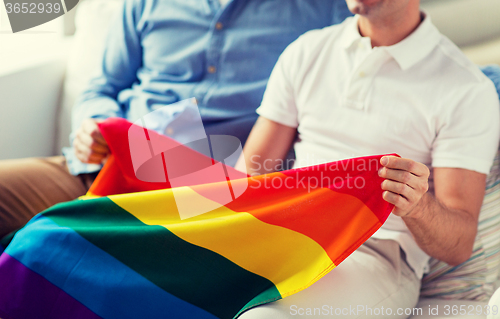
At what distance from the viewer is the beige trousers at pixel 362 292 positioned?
26.4 inches

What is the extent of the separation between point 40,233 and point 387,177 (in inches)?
25.2

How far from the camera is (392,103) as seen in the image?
0.90 m

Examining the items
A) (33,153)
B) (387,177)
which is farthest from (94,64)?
(387,177)

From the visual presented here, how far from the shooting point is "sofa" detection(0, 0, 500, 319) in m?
0.90

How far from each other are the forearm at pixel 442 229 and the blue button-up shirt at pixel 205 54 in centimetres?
57

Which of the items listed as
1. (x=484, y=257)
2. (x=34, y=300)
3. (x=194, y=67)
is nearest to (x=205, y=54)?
(x=194, y=67)

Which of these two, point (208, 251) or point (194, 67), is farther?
point (194, 67)

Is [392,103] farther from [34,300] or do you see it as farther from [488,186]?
[34,300]

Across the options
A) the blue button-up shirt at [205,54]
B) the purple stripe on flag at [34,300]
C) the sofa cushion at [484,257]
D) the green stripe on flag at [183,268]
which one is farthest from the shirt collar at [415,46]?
the purple stripe on flag at [34,300]

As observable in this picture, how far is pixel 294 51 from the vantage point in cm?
106

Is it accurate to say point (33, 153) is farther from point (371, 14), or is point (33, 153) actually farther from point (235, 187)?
point (371, 14)

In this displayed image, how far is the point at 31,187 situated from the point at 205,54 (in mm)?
596

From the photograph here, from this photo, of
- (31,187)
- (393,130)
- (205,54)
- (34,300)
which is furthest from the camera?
(205,54)

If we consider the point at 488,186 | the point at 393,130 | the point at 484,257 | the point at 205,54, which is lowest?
the point at 484,257
